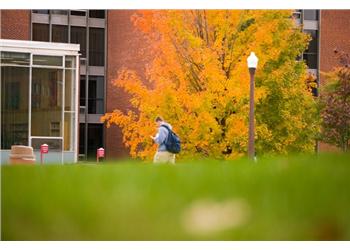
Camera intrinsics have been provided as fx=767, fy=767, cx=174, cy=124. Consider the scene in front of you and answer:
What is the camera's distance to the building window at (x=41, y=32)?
→ 32.7 metres

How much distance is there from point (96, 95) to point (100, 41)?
7.70ft

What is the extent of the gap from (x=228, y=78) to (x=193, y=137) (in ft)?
4.77

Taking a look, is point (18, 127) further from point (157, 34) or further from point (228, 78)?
point (228, 78)

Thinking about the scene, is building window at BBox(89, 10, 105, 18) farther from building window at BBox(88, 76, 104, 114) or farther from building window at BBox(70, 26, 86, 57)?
building window at BBox(88, 76, 104, 114)

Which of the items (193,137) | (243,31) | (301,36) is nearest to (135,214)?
(193,137)

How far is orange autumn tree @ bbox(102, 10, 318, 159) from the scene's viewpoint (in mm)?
15820

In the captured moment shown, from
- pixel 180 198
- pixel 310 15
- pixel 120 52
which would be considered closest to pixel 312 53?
pixel 310 15

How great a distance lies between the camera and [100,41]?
109 ft

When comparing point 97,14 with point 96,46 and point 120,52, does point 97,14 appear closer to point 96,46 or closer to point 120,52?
point 96,46

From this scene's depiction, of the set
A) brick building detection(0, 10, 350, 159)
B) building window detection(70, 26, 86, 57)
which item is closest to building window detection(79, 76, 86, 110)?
brick building detection(0, 10, 350, 159)

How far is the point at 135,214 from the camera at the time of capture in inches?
181

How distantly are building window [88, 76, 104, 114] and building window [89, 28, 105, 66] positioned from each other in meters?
0.76

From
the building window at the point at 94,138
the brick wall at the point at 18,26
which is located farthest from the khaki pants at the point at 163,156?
the brick wall at the point at 18,26

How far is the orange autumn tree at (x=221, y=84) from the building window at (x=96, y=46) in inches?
584
